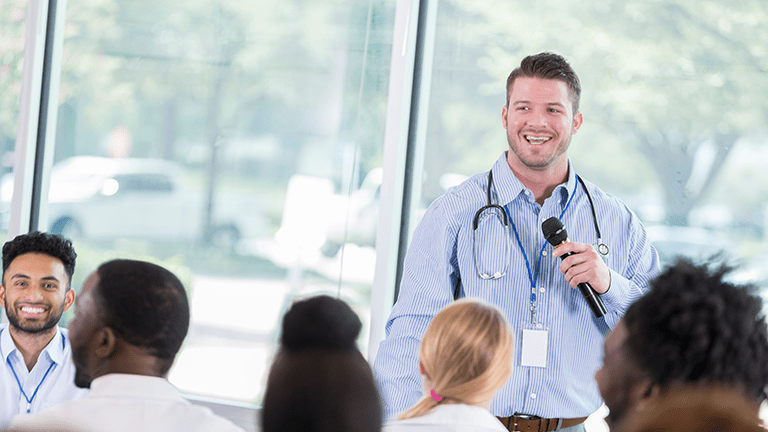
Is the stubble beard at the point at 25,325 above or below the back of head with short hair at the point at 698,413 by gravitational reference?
below

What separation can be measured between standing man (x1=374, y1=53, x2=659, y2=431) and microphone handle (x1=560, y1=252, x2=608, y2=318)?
0.02 meters

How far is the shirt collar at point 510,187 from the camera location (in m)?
2.25

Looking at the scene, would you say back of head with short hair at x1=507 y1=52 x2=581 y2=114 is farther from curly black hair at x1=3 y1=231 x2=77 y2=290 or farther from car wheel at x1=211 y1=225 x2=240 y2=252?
car wheel at x1=211 y1=225 x2=240 y2=252

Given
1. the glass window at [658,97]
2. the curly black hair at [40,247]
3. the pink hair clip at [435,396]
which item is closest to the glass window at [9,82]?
the curly black hair at [40,247]

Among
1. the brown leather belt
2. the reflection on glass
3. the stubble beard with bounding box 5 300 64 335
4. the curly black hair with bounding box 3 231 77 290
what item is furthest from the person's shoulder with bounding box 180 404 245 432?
the reflection on glass

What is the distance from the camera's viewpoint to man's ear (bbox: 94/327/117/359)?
1.53 m

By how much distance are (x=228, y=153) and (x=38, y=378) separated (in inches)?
65.1

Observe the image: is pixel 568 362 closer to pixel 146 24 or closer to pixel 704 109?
pixel 704 109

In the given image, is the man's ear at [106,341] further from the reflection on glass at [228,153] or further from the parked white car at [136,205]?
the parked white car at [136,205]

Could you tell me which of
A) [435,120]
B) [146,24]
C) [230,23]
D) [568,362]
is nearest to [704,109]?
[435,120]

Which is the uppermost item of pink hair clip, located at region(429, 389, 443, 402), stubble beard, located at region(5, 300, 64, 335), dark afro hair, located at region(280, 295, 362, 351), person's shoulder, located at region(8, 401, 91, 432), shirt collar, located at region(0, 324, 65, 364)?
dark afro hair, located at region(280, 295, 362, 351)

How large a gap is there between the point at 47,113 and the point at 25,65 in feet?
0.97

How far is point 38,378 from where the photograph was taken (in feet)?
8.10

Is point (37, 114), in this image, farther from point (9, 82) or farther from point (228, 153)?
point (228, 153)
